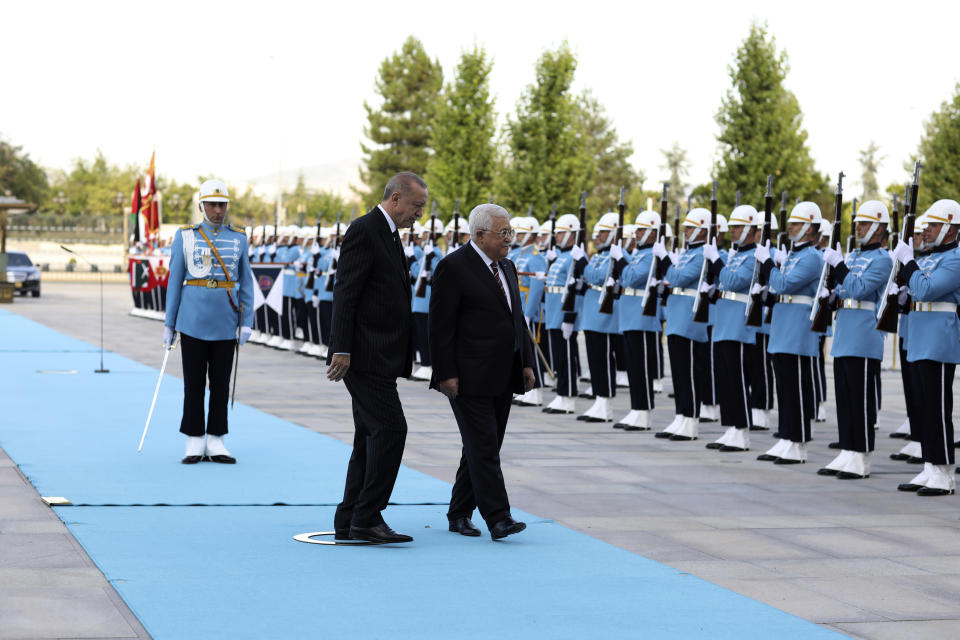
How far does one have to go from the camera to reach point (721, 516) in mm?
8539

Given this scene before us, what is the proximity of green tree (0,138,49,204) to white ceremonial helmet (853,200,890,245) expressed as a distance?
92.6m

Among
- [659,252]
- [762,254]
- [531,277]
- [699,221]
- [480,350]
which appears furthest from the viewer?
[531,277]

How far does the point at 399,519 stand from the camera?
8062mm

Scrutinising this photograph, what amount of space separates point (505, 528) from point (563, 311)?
792 centimetres

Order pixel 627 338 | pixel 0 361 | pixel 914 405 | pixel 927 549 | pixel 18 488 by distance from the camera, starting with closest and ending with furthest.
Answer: pixel 927 549 < pixel 18 488 < pixel 914 405 < pixel 627 338 < pixel 0 361

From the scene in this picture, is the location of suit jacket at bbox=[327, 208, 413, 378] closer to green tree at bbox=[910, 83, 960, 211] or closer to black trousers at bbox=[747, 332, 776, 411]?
black trousers at bbox=[747, 332, 776, 411]

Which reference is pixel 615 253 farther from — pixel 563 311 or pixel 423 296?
pixel 423 296

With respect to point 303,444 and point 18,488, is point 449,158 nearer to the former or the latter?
point 303,444

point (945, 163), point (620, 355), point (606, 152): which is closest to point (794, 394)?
point (620, 355)

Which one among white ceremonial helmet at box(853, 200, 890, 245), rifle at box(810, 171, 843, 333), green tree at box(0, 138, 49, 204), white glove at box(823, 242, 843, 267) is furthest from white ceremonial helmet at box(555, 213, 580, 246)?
green tree at box(0, 138, 49, 204)

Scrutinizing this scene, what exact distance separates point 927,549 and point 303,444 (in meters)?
5.40

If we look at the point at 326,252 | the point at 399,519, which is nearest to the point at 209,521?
the point at 399,519

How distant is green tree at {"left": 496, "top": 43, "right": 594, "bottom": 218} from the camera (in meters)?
32.9

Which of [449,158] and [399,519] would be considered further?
[449,158]
